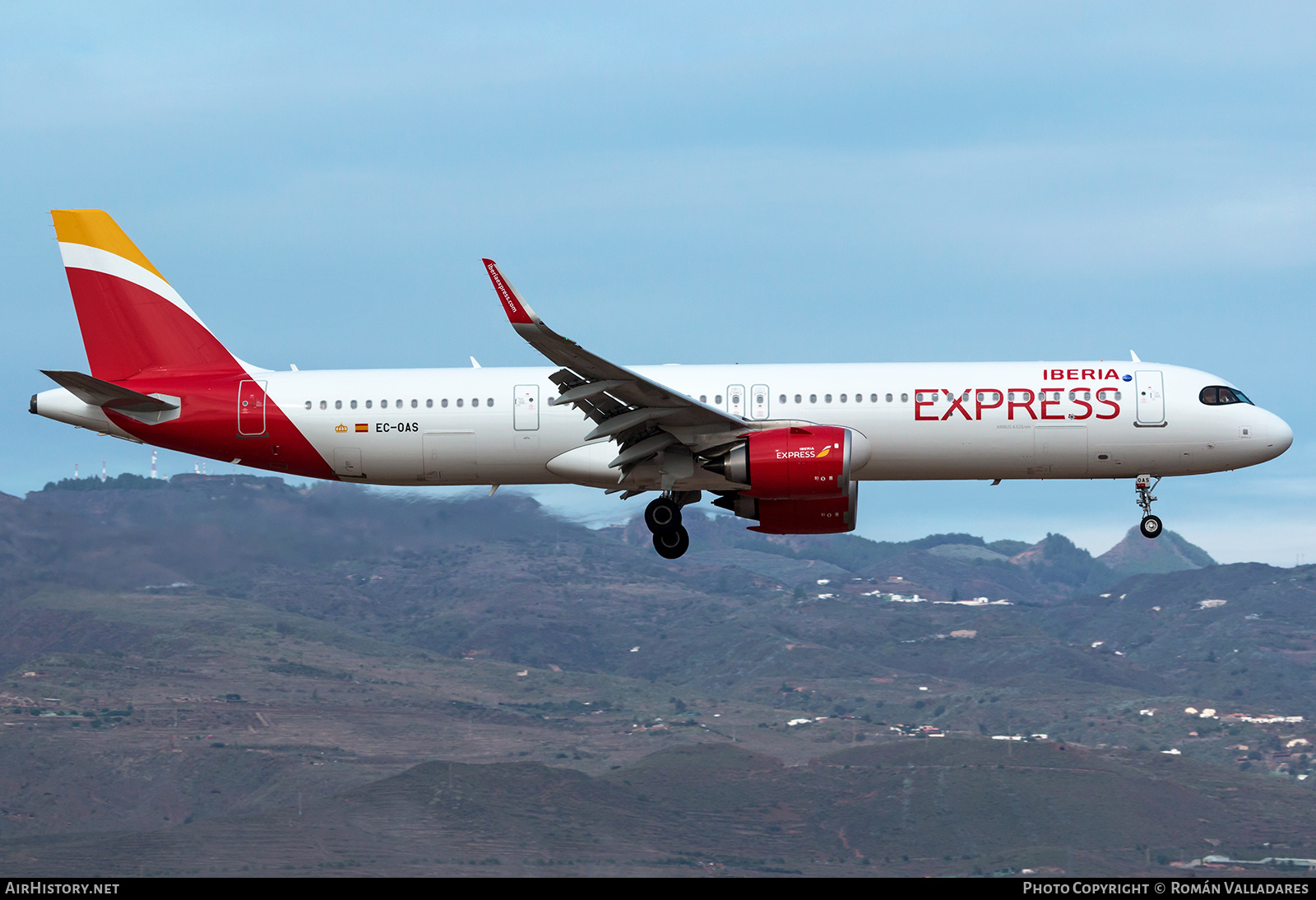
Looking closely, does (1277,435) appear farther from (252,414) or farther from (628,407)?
(252,414)

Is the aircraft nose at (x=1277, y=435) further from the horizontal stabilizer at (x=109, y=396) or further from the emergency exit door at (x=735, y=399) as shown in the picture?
the horizontal stabilizer at (x=109, y=396)

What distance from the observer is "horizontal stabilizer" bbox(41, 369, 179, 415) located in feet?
128

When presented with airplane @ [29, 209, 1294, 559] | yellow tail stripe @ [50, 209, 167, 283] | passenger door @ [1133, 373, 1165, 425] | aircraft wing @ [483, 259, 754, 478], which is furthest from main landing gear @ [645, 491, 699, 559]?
yellow tail stripe @ [50, 209, 167, 283]

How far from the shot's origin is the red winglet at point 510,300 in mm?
32812

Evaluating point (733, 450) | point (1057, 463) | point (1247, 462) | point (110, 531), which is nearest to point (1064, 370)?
point (1057, 463)

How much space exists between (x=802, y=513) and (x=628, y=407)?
19.9 feet

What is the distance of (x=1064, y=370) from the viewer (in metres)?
38.9

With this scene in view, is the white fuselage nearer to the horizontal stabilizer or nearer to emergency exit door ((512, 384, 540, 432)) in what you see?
emergency exit door ((512, 384, 540, 432))

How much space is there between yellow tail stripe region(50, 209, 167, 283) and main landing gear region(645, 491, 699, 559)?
16063 millimetres

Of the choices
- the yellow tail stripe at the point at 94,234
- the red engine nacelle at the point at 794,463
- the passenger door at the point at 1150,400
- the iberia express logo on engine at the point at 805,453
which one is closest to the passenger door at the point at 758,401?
the red engine nacelle at the point at 794,463

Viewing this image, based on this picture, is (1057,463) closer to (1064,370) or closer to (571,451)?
(1064,370)

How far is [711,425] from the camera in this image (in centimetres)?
3753

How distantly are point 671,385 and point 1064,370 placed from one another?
33.3ft

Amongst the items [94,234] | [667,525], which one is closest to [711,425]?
Result: [667,525]
